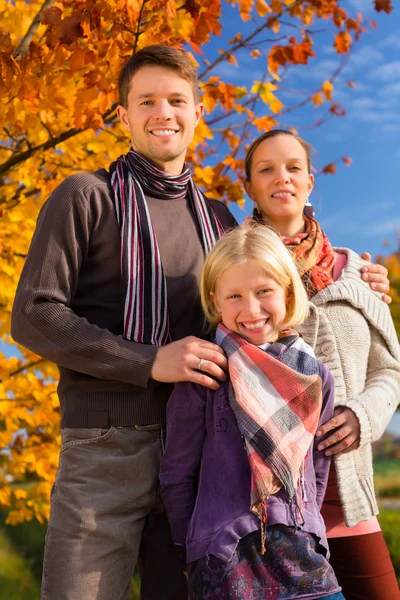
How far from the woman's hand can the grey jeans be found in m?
0.53

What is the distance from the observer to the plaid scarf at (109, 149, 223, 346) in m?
2.28

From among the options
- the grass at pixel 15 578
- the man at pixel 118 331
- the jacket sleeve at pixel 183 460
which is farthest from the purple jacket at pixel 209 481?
the grass at pixel 15 578

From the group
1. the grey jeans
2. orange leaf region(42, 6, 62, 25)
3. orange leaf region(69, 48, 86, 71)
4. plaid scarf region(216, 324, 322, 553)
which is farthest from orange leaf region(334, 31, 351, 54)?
the grey jeans

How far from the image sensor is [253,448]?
1891 mm

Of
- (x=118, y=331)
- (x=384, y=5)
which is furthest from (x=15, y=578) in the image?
(x=384, y=5)

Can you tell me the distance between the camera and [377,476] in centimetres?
1134

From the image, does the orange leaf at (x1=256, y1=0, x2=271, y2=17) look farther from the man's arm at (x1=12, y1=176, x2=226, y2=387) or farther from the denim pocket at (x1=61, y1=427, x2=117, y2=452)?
the denim pocket at (x1=61, y1=427, x2=117, y2=452)

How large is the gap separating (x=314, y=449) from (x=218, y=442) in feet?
1.24

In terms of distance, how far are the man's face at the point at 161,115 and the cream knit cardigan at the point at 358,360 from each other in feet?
2.44

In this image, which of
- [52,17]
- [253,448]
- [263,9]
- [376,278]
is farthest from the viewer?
[263,9]

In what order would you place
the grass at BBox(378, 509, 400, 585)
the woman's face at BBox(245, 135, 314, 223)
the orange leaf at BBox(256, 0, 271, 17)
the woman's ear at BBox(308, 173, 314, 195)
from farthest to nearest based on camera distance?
1. the grass at BBox(378, 509, 400, 585)
2. the orange leaf at BBox(256, 0, 271, 17)
3. the woman's ear at BBox(308, 173, 314, 195)
4. the woman's face at BBox(245, 135, 314, 223)

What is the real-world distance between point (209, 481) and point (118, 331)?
2.18 ft

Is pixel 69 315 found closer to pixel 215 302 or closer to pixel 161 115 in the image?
pixel 215 302

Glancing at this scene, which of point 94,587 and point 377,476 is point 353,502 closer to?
point 94,587
